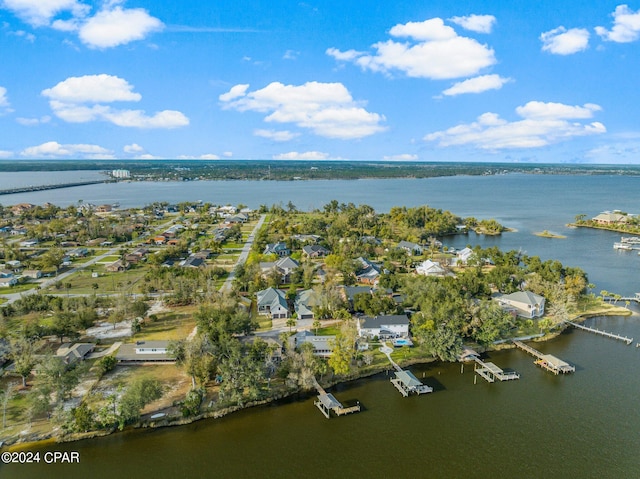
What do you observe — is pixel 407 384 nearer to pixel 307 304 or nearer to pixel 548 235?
pixel 307 304

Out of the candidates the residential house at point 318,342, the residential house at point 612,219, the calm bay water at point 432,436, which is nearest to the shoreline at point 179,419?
the calm bay water at point 432,436

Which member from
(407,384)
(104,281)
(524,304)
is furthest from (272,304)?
(104,281)

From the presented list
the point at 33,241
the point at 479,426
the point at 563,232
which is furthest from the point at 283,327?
the point at 563,232

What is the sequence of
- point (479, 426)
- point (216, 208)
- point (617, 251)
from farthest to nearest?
point (216, 208) < point (617, 251) < point (479, 426)

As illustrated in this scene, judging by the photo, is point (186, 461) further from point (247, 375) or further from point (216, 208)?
point (216, 208)

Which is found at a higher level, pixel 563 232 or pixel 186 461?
pixel 563 232

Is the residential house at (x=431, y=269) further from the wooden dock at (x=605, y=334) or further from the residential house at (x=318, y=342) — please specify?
the residential house at (x=318, y=342)

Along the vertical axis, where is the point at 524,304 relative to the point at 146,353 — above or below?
above
